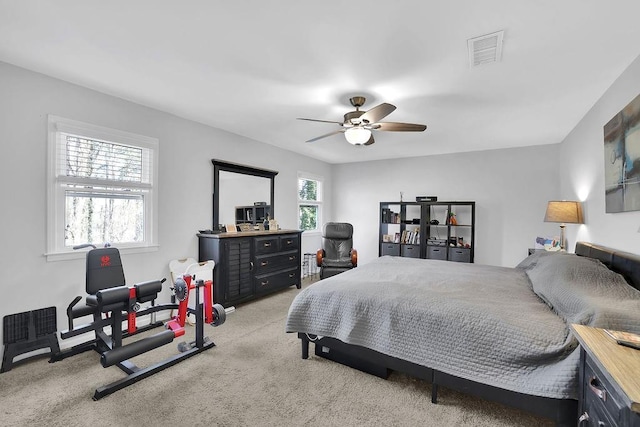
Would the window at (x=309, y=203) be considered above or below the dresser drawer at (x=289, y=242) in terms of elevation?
above

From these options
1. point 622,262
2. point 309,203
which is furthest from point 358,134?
point 309,203

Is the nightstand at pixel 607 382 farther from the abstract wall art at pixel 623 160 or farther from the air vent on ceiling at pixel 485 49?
the air vent on ceiling at pixel 485 49

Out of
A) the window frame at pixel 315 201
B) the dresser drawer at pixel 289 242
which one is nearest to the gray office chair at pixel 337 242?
the dresser drawer at pixel 289 242

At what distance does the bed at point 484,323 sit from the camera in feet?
4.98

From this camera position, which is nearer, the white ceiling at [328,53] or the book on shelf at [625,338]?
Answer: the book on shelf at [625,338]

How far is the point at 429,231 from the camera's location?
5539mm

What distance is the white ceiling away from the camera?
168cm

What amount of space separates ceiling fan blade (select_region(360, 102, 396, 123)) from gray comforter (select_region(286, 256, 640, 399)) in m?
1.53

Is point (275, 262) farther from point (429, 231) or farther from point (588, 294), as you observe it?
point (588, 294)

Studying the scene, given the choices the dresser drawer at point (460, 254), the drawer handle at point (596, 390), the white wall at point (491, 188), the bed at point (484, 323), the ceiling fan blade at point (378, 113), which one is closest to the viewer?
the drawer handle at point (596, 390)

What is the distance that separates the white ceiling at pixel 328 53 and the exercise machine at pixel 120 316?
5.47 ft

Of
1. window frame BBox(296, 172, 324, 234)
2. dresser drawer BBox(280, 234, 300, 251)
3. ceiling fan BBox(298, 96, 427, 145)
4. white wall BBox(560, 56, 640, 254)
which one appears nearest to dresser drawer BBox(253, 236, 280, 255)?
dresser drawer BBox(280, 234, 300, 251)

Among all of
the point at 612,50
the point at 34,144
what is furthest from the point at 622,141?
the point at 34,144

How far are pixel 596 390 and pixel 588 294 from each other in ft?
2.43
